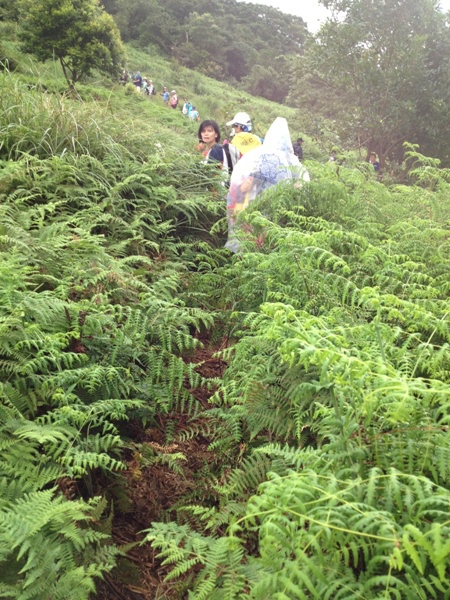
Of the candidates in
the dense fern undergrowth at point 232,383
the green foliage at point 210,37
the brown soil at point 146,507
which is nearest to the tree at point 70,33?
the dense fern undergrowth at point 232,383

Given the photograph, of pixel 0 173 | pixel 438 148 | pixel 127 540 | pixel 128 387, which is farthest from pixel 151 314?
pixel 438 148

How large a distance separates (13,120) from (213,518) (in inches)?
190

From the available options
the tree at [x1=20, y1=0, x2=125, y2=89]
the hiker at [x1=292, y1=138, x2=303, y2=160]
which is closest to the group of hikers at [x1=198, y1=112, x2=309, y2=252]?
the hiker at [x1=292, y1=138, x2=303, y2=160]

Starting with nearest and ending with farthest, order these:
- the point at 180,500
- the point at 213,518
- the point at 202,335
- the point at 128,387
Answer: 1. the point at 213,518
2. the point at 180,500
3. the point at 128,387
4. the point at 202,335

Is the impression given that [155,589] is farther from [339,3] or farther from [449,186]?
[339,3]

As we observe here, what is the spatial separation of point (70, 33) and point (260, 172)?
13705 mm

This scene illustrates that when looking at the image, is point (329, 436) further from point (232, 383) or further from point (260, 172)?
point (260, 172)

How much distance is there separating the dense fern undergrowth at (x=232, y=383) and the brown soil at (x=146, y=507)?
71 millimetres

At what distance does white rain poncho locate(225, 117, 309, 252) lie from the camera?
4816mm

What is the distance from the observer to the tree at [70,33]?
1446cm

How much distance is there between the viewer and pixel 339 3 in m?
16.0

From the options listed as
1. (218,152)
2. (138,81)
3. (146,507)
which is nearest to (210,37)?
(138,81)

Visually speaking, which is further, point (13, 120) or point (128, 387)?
point (13, 120)

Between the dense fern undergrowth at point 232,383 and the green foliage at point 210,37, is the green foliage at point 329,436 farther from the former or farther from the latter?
the green foliage at point 210,37
